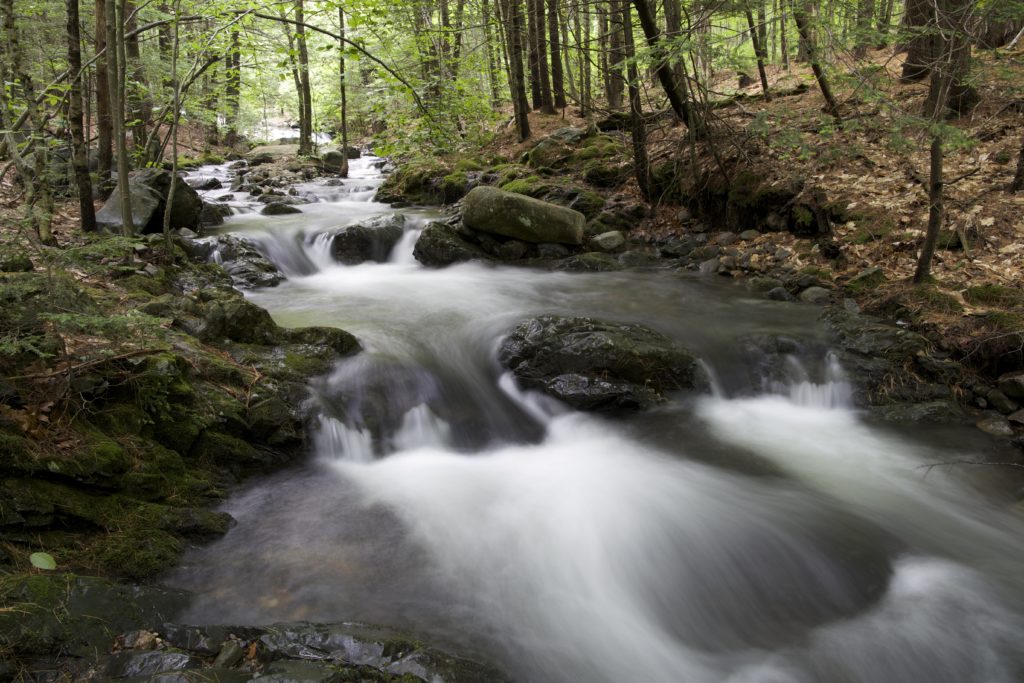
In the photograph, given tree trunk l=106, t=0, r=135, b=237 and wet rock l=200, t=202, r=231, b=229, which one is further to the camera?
wet rock l=200, t=202, r=231, b=229

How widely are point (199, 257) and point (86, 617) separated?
7292 mm

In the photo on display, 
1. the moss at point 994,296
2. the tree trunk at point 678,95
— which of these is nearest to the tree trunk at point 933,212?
the moss at point 994,296

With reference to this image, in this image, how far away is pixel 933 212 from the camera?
6414mm

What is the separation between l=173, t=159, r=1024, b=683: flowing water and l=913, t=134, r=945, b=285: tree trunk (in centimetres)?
143

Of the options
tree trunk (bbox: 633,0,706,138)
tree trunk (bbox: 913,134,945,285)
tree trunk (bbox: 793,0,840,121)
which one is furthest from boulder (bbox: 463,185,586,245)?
tree trunk (bbox: 913,134,945,285)

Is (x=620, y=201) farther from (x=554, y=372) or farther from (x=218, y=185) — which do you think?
(x=218, y=185)

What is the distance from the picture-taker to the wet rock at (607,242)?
10484 millimetres

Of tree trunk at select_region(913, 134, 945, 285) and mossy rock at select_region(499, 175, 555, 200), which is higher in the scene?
mossy rock at select_region(499, 175, 555, 200)

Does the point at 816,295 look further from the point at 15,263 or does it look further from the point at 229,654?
the point at 15,263

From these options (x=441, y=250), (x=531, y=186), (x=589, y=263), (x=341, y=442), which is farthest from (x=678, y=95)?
(x=341, y=442)

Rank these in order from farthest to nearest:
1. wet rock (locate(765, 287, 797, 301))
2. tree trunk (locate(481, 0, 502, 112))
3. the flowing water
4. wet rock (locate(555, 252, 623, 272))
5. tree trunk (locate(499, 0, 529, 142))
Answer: tree trunk (locate(481, 0, 502, 112)), tree trunk (locate(499, 0, 529, 142)), wet rock (locate(555, 252, 623, 272)), wet rock (locate(765, 287, 797, 301)), the flowing water

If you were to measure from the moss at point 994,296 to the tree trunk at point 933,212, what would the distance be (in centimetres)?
52

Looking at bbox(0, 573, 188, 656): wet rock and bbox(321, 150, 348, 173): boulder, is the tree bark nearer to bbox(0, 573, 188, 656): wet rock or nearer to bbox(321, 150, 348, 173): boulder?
bbox(0, 573, 188, 656): wet rock

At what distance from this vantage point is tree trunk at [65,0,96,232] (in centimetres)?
679
